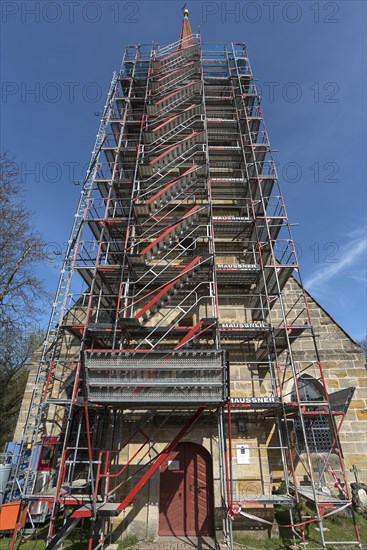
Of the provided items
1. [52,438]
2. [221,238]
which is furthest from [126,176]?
[52,438]

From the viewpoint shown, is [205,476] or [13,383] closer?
[205,476]

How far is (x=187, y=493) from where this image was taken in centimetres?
1045

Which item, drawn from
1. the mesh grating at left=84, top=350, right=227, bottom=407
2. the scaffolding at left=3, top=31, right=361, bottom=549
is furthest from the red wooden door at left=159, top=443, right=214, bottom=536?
the mesh grating at left=84, top=350, right=227, bottom=407

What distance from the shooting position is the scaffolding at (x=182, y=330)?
8.64 meters

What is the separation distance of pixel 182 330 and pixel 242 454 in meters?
4.17

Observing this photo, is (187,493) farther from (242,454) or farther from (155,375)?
(155,375)

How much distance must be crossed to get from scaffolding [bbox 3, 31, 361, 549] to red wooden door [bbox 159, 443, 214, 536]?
0.90 meters

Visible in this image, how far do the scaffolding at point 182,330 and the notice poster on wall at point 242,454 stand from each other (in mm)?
213

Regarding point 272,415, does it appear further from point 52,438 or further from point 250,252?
point 52,438

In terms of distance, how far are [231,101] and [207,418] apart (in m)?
16.0


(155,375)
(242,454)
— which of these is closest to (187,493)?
(242,454)

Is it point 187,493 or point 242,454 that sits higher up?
point 242,454

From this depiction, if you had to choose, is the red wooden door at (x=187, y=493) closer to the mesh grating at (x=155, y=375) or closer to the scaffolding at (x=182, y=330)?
the scaffolding at (x=182, y=330)

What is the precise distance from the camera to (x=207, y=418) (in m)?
10.6
